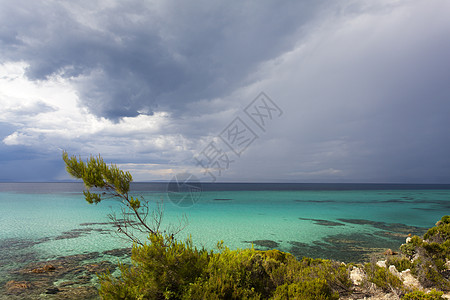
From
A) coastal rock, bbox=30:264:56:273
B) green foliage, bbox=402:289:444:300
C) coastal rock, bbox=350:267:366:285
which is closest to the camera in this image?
green foliage, bbox=402:289:444:300

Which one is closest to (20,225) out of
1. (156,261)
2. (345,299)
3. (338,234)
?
(156,261)

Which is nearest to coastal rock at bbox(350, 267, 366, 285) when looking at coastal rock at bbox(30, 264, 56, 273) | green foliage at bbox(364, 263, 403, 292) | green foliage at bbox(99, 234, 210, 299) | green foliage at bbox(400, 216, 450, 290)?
green foliage at bbox(364, 263, 403, 292)

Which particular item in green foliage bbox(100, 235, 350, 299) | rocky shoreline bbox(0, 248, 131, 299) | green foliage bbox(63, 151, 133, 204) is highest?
green foliage bbox(63, 151, 133, 204)

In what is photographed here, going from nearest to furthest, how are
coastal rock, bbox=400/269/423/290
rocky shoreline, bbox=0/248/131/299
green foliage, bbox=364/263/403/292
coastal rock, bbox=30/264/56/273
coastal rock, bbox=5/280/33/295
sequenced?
green foliage, bbox=364/263/403/292 → coastal rock, bbox=400/269/423/290 → rocky shoreline, bbox=0/248/131/299 → coastal rock, bbox=5/280/33/295 → coastal rock, bbox=30/264/56/273

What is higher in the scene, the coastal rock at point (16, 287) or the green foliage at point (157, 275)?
the green foliage at point (157, 275)

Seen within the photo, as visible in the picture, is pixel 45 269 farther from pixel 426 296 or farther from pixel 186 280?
pixel 426 296

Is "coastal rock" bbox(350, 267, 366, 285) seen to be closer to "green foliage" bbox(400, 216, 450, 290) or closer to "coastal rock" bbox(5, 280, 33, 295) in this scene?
"green foliage" bbox(400, 216, 450, 290)

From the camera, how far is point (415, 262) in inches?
326

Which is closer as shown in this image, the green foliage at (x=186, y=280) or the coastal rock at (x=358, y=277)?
the green foliage at (x=186, y=280)

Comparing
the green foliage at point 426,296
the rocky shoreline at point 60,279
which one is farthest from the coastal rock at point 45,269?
the green foliage at point 426,296

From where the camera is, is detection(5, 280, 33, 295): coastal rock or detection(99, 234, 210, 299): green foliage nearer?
detection(99, 234, 210, 299): green foliage

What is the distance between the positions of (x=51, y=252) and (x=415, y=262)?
21.2 meters

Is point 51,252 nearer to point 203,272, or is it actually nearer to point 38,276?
point 38,276

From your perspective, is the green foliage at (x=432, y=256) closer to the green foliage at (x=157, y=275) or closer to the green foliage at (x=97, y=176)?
the green foliage at (x=157, y=275)
